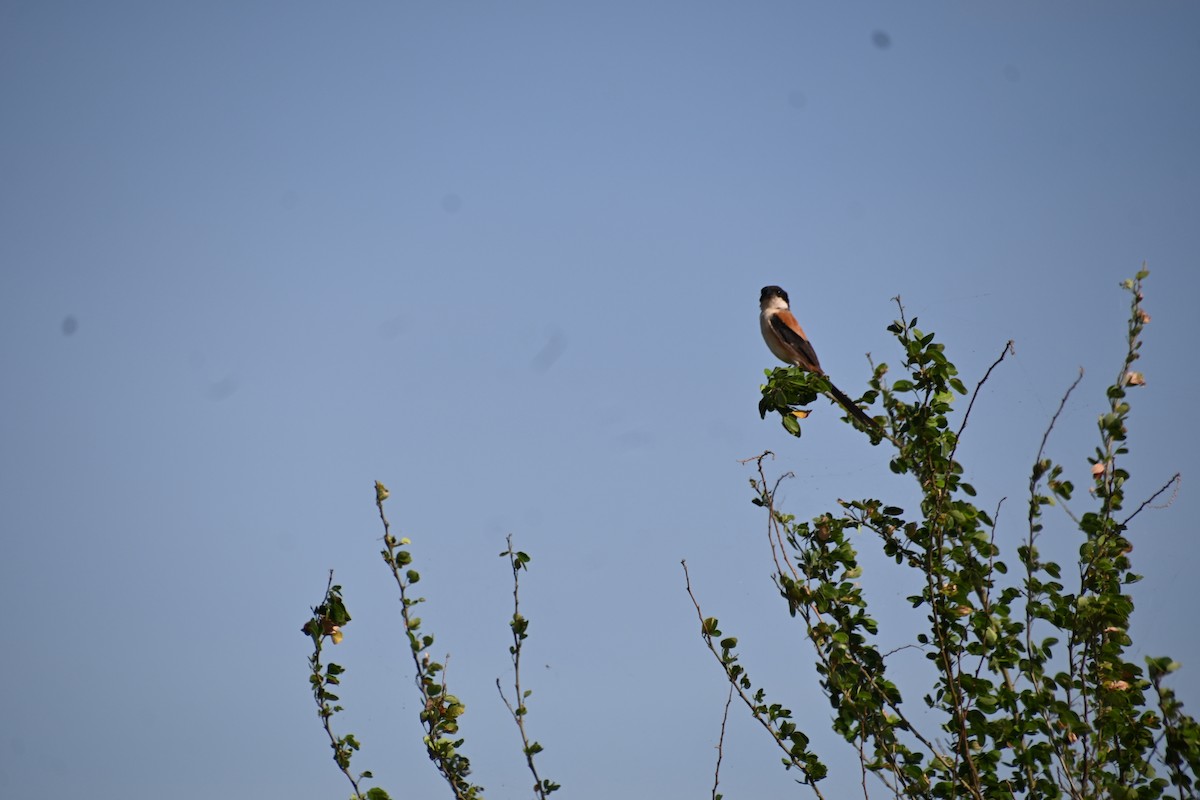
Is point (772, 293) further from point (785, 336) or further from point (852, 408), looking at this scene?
point (852, 408)

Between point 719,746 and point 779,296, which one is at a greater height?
point 779,296

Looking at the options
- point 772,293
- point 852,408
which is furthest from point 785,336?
point 852,408

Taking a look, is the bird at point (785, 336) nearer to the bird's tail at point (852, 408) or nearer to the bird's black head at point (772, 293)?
the bird's black head at point (772, 293)

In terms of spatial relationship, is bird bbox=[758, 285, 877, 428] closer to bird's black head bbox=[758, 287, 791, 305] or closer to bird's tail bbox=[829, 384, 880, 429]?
bird's black head bbox=[758, 287, 791, 305]

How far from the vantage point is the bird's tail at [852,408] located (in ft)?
15.8

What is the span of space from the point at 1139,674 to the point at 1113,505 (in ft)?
1.92

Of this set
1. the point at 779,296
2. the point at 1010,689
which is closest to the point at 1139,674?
the point at 1010,689

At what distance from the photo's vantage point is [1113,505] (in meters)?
4.14

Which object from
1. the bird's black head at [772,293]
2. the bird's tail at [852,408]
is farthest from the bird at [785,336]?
the bird's tail at [852,408]

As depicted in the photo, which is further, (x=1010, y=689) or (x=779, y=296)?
(x=779, y=296)

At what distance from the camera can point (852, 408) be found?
4.93 m

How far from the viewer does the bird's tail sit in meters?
4.82

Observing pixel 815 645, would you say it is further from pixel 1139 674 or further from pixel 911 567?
pixel 1139 674

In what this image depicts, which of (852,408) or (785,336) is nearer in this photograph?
(852,408)
